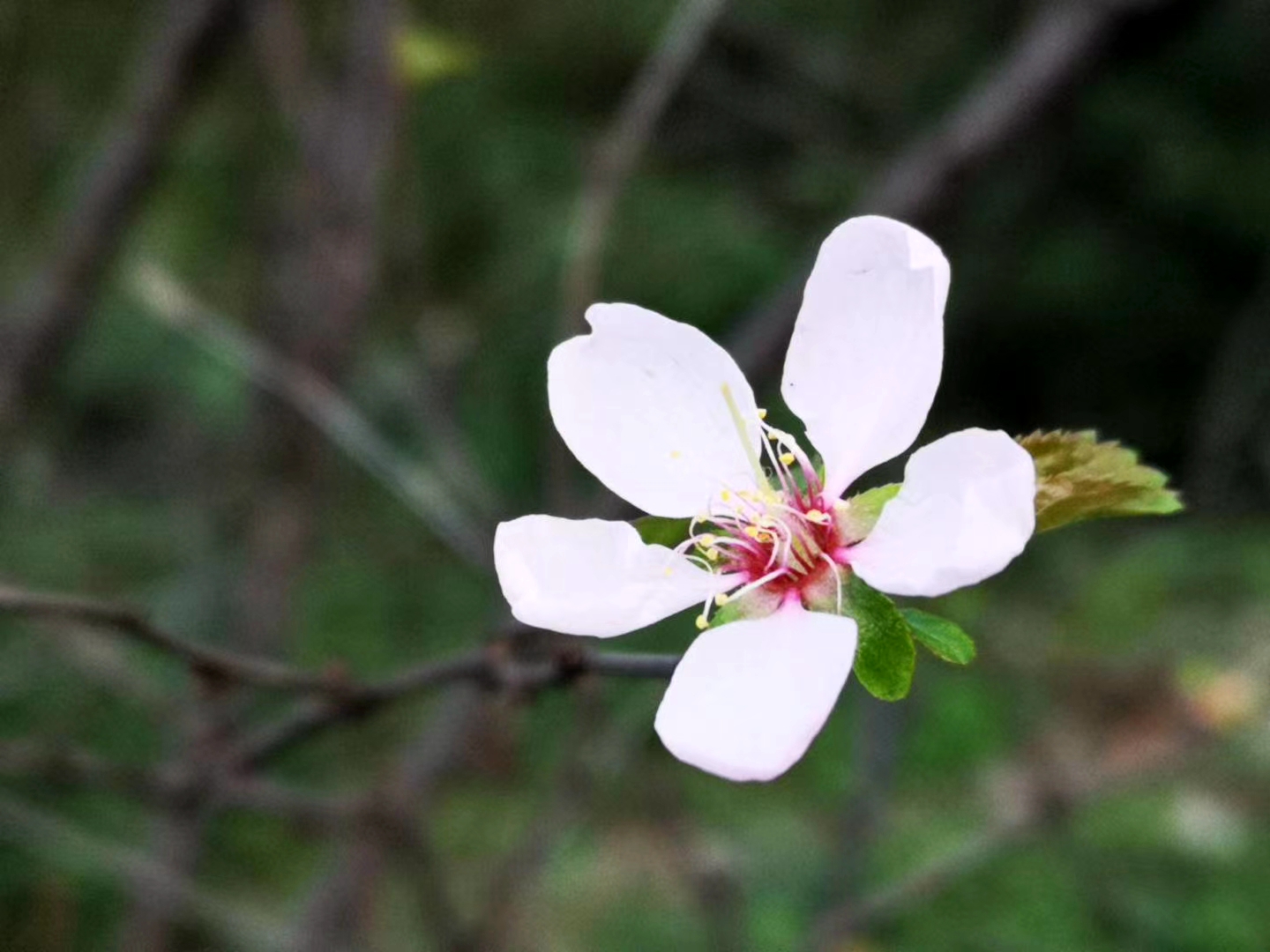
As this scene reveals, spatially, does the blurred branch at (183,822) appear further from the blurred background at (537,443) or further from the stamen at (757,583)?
the stamen at (757,583)

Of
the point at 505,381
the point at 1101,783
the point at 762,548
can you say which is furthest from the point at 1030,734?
the point at 505,381

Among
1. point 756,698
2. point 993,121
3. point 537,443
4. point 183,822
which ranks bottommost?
point 756,698

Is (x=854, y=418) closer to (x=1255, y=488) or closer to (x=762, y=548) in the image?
(x=762, y=548)

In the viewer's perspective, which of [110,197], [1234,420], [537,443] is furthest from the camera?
[537,443]

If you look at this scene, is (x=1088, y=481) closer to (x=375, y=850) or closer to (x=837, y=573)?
(x=837, y=573)

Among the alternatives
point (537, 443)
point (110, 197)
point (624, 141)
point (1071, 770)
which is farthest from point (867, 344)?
point (537, 443)

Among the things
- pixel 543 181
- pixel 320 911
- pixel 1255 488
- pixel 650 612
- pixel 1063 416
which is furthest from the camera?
pixel 1063 416

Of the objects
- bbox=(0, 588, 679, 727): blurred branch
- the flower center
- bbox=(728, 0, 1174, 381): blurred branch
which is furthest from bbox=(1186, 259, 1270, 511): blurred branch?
bbox=(0, 588, 679, 727): blurred branch
